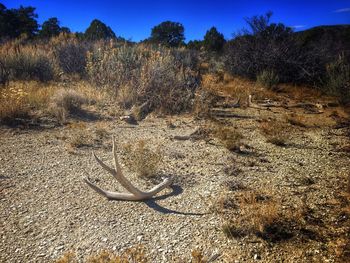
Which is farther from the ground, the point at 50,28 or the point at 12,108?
the point at 50,28

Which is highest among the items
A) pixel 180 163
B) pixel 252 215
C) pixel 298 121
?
pixel 298 121

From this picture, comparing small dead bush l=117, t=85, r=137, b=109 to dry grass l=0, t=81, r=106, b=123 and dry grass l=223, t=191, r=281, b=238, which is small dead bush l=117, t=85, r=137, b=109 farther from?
dry grass l=223, t=191, r=281, b=238

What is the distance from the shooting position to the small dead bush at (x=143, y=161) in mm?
4246

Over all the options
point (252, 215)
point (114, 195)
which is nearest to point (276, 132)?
point (252, 215)

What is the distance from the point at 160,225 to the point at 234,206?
869 millimetres

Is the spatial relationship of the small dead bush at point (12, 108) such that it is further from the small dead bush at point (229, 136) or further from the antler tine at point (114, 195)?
the small dead bush at point (229, 136)

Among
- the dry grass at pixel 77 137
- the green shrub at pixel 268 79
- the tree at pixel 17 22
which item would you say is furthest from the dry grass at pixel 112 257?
the tree at pixel 17 22

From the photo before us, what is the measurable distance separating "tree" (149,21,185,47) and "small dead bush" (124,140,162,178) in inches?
813

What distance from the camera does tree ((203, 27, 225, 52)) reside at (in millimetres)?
21469

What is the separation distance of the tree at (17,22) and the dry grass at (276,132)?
67.0ft

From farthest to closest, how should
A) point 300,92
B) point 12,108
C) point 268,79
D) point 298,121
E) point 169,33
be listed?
1. point 169,33
2. point 268,79
3. point 300,92
4. point 298,121
5. point 12,108

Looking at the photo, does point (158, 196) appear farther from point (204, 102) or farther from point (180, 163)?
point (204, 102)

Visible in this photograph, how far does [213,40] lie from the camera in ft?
70.7

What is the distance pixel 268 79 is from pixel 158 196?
271 inches
